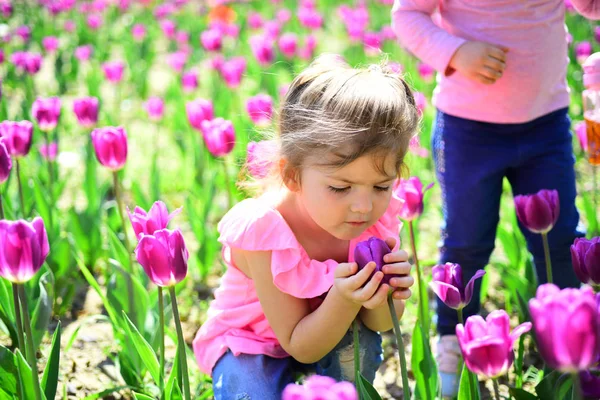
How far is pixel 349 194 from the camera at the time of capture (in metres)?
1.49

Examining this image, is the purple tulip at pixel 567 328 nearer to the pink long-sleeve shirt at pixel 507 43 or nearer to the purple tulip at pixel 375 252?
the purple tulip at pixel 375 252

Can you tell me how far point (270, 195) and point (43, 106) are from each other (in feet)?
4.02

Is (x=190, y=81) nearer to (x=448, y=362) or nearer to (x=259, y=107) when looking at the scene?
(x=259, y=107)

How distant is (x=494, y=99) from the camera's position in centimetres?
201

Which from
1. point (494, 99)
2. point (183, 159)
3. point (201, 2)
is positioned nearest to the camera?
point (494, 99)

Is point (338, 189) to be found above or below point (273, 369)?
above

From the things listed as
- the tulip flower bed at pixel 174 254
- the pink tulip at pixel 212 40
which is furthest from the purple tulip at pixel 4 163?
the pink tulip at pixel 212 40

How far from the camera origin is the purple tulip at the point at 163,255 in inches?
55.4

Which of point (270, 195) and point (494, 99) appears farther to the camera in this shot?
point (494, 99)

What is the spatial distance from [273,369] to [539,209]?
0.71 m

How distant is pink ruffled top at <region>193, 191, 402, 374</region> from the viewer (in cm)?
160

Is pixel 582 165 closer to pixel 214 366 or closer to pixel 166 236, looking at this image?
pixel 214 366

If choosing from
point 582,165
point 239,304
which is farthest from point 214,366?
point 582,165

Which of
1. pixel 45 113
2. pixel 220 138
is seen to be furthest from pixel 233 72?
pixel 220 138
